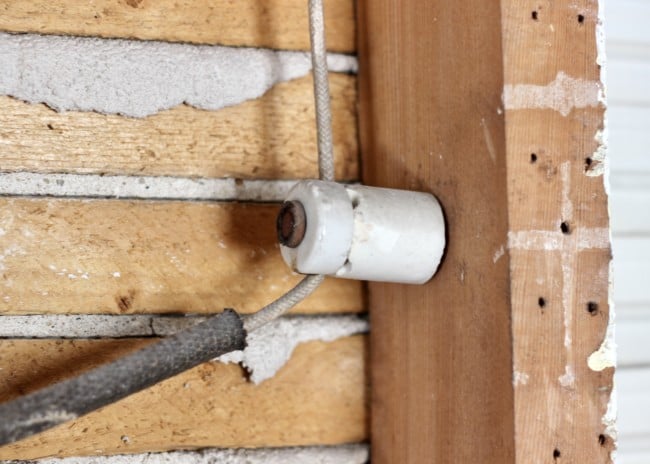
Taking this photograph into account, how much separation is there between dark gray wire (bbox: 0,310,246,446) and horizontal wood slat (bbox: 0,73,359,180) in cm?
19

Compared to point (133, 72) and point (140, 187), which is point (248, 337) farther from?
point (133, 72)

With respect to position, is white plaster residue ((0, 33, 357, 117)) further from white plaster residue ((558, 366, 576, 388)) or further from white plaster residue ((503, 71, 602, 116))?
white plaster residue ((558, 366, 576, 388))

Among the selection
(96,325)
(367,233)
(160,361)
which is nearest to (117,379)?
(160,361)

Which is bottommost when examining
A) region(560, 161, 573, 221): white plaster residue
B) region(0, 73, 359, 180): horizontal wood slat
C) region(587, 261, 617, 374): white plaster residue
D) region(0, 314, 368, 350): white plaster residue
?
region(587, 261, 617, 374): white plaster residue

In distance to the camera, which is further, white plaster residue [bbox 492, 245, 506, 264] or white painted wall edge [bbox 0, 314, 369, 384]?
white painted wall edge [bbox 0, 314, 369, 384]

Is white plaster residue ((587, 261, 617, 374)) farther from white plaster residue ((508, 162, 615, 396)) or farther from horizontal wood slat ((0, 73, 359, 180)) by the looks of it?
horizontal wood slat ((0, 73, 359, 180))

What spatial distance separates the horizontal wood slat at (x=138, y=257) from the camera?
732 millimetres

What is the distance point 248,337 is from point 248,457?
127 mm

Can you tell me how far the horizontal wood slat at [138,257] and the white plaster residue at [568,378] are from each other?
285 millimetres

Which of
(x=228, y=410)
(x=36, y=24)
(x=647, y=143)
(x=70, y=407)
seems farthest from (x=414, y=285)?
(x=647, y=143)

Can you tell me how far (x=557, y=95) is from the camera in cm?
65

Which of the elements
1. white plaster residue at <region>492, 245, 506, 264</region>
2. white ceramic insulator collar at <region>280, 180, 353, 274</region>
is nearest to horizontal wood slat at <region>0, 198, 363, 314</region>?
white ceramic insulator collar at <region>280, 180, 353, 274</region>

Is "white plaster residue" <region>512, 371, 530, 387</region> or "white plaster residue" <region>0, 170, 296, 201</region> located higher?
"white plaster residue" <region>0, 170, 296, 201</region>

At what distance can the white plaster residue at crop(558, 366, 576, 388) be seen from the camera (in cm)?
63
